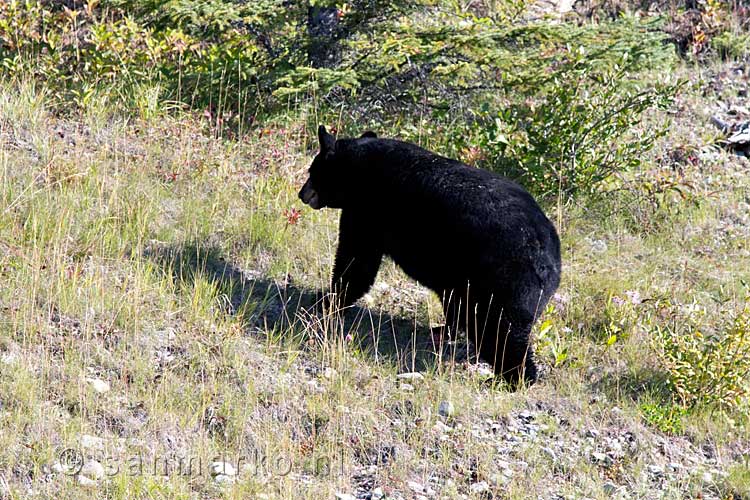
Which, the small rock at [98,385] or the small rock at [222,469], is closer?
the small rock at [222,469]

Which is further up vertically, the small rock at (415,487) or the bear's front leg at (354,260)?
the bear's front leg at (354,260)

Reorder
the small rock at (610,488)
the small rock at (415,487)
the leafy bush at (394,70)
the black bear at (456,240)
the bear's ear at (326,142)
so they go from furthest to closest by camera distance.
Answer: the leafy bush at (394,70) → the bear's ear at (326,142) → the black bear at (456,240) → the small rock at (610,488) → the small rock at (415,487)

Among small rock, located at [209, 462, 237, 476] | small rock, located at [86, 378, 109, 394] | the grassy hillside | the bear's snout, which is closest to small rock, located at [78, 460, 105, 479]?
the grassy hillside

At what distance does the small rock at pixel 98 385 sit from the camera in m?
5.10

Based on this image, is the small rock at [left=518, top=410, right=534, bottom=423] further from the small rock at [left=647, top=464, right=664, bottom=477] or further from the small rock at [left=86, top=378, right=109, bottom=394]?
the small rock at [left=86, top=378, right=109, bottom=394]

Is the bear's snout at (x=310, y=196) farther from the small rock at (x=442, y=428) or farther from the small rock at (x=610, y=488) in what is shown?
the small rock at (x=610, y=488)

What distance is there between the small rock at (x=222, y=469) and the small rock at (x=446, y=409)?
1.32m

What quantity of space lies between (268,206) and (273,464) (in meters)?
3.23

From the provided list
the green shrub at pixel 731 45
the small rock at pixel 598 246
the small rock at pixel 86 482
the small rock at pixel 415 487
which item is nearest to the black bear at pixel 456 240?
the small rock at pixel 415 487

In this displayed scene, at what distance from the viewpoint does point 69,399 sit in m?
4.97

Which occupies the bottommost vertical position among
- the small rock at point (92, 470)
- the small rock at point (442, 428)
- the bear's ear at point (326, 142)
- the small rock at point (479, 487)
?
the small rock at point (479, 487)

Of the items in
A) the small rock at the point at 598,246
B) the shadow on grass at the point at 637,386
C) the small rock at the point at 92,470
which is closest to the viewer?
the small rock at the point at 92,470

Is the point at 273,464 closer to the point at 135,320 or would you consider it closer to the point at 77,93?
the point at 135,320

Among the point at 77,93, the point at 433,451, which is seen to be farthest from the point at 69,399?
the point at 77,93
